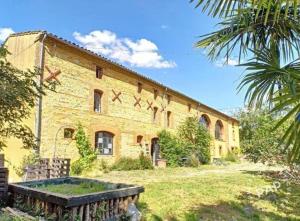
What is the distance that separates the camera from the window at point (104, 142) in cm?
1864

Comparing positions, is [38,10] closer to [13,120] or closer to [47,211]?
[13,120]

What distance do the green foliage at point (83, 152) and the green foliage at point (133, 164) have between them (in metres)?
2.07

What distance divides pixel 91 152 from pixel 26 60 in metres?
5.51

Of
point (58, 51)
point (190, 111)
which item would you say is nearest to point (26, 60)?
point (58, 51)

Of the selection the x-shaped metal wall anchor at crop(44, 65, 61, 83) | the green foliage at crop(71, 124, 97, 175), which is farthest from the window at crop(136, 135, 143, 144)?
the x-shaped metal wall anchor at crop(44, 65, 61, 83)

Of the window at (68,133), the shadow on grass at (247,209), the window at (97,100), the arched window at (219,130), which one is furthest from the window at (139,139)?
the arched window at (219,130)

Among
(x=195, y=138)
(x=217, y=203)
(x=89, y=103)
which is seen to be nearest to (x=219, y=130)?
(x=195, y=138)

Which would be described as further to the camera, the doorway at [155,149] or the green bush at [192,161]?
the green bush at [192,161]

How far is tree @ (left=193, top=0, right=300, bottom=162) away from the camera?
3.32 m

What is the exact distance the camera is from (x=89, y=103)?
17938 millimetres

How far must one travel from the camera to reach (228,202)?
32.7 feet

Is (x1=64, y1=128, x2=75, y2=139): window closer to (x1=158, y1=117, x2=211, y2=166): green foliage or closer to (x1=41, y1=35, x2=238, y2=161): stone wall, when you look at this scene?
(x1=41, y1=35, x2=238, y2=161): stone wall

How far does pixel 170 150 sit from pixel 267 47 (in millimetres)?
19801

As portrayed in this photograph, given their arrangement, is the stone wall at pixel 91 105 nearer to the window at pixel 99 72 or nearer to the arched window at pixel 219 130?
the window at pixel 99 72
